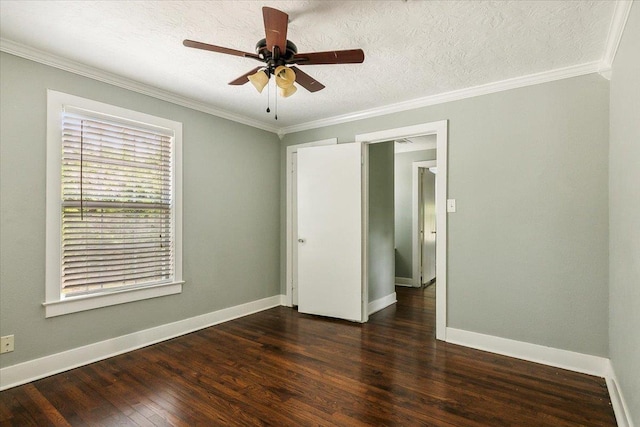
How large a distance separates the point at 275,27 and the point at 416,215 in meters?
4.80

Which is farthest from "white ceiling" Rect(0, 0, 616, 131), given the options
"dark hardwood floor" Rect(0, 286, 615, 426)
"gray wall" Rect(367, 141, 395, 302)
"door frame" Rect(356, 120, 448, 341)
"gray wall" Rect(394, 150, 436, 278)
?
"gray wall" Rect(394, 150, 436, 278)

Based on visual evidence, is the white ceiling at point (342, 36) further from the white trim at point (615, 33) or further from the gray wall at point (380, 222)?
the gray wall at point (380, 222)

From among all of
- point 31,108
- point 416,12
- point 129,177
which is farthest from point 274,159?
point 416,12

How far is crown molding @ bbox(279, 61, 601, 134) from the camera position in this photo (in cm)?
267

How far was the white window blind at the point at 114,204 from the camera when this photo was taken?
2.68 meters

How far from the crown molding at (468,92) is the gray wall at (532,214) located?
0.06 meters

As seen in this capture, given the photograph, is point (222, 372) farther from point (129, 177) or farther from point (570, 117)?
point (570, 117)

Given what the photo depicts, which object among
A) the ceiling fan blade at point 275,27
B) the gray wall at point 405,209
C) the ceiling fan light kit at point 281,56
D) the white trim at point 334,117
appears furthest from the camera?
the gray wall at point 405,209

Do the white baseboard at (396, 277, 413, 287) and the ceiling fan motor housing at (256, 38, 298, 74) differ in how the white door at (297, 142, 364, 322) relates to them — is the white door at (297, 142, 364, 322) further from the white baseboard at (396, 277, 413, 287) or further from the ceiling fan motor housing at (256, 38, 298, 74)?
the white baseboard at (396, 277, 413, 287)

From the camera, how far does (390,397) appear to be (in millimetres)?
2260

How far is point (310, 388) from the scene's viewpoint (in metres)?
2.38

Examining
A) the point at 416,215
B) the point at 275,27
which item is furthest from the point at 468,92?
the point at 416,215

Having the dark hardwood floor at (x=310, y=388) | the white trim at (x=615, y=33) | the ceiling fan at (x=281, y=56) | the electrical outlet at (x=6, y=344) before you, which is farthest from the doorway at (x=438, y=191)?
the electrical outlet at (x=6, y=344)

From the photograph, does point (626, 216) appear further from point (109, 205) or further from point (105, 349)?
point (105, 349)
